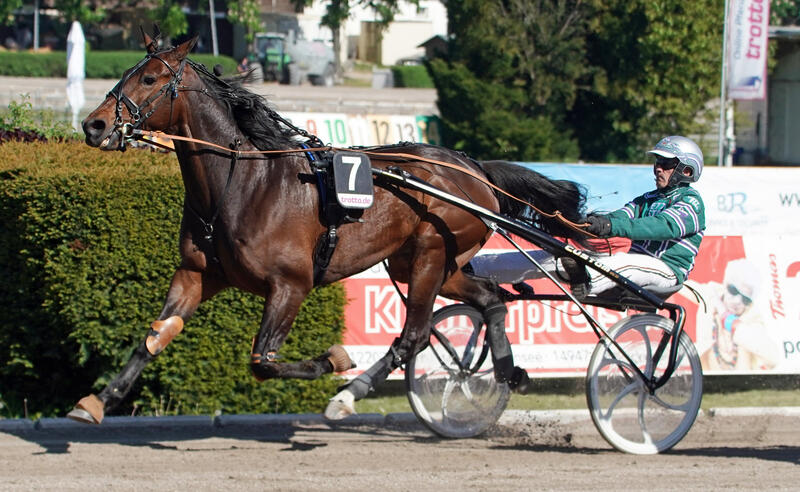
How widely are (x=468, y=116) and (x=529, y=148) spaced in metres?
1.39

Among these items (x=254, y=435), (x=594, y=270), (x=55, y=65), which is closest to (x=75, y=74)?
(x=254, y=435)

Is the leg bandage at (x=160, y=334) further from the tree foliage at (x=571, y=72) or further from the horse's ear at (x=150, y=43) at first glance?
the tree foliage at (x=571, y=72)

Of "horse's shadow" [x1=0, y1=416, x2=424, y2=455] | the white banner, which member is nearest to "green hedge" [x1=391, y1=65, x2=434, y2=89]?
the white banner

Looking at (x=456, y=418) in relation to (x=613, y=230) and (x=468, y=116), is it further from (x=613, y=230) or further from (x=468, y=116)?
(x=468, y=116)

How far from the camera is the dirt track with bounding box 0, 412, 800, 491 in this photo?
4770 millimetres

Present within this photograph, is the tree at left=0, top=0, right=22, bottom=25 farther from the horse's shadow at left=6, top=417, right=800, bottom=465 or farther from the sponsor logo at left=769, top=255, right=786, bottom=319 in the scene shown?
the sponsor logo at left=769, top=255, right=786, bottom=319

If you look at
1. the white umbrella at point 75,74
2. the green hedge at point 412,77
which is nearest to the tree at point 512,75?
the white umbrella at point 75,74

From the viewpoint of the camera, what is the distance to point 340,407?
5102 mm

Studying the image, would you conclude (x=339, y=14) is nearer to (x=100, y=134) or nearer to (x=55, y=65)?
(x=55, y=65)

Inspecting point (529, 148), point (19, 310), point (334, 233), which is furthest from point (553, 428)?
point (529, 148)

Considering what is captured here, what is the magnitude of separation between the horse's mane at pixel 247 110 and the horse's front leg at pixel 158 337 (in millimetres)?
772

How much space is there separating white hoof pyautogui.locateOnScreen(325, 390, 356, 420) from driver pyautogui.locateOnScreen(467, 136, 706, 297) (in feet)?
4.66

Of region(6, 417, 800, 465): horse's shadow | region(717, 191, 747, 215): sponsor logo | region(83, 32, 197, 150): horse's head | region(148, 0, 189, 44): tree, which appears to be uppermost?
region(148, 0, 189, 44): tree

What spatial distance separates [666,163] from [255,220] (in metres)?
2.29
